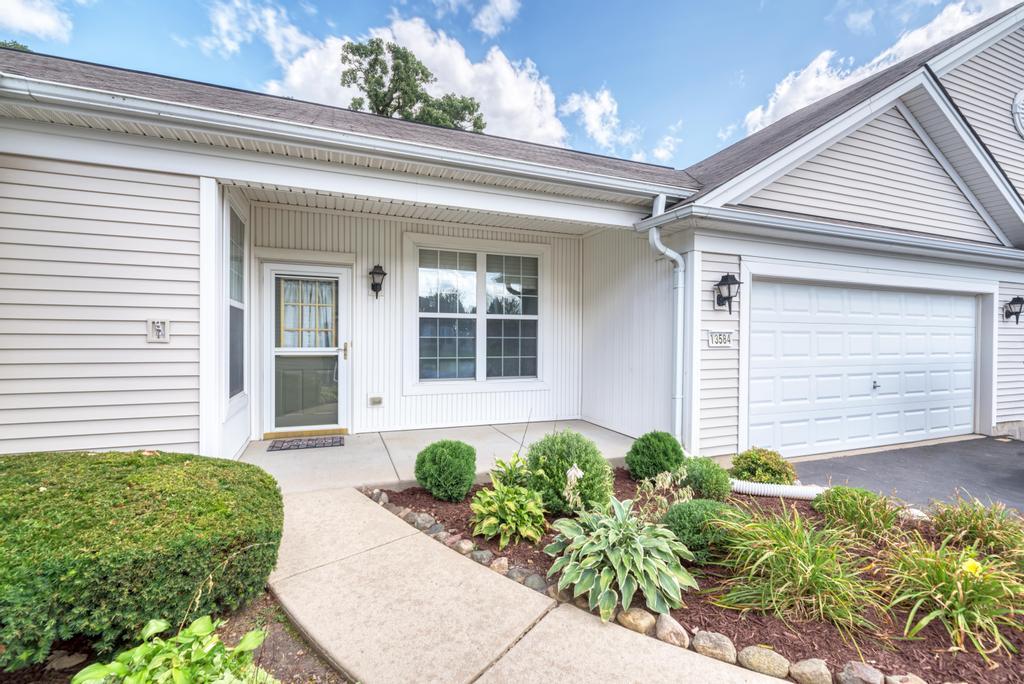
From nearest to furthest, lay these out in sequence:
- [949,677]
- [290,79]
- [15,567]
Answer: [15,567] < [949,677] < [290,79]

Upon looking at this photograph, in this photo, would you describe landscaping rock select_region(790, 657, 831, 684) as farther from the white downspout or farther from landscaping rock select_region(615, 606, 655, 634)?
the white downspout

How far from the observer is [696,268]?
4.32m

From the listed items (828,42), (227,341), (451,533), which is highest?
(828,42)

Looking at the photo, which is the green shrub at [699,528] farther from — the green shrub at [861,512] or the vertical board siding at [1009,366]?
the vertical board siding at [1009,366]

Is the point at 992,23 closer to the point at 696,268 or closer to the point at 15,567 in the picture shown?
the point at 696,268

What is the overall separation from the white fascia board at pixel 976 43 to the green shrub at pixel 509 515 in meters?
7.35

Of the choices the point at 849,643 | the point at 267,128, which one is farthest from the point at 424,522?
the point at 267,128

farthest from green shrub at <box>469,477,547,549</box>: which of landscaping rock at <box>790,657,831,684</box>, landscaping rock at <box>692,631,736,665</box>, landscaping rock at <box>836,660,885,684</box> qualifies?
landscaping rock at <box>836,660,885,684</box>

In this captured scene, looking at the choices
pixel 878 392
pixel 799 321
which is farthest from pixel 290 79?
pixel 878 392

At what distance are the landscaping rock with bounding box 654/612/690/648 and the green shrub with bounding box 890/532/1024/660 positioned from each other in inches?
35.0

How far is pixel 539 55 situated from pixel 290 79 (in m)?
7.33

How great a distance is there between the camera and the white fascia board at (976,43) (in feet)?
18.1

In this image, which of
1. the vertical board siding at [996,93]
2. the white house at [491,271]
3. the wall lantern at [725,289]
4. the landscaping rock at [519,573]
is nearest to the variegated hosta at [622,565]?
the landscaping rock at [519,573]

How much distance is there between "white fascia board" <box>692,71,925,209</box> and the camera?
14.1ft
